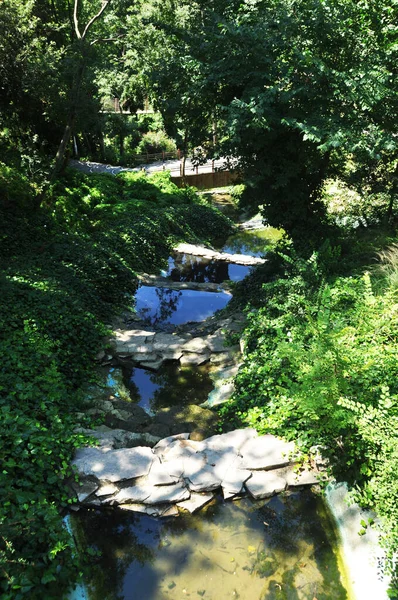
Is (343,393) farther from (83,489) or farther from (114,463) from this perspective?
(83,489)

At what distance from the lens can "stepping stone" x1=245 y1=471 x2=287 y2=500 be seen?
16.0ft

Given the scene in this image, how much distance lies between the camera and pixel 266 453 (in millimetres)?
5230

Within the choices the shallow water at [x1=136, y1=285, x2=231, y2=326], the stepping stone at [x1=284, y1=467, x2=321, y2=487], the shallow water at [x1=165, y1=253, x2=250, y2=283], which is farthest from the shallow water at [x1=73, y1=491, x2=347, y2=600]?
the shallow water at [x1=165, y1=253, x2=250, y2=283]

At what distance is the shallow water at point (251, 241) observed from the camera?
18.1 m

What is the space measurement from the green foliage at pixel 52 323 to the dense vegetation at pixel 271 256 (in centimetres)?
3

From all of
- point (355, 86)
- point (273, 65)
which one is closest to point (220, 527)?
point (355, 86)

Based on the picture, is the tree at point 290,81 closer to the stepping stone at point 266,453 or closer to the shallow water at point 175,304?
the shallow water at point 175,304

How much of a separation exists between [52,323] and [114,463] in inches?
141

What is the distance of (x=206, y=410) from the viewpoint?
6.91 meters

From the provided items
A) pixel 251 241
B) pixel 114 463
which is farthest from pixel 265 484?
pixel 251 241

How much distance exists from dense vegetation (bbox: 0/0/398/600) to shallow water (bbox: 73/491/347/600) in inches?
20.5

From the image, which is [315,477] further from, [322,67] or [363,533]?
[322,67]

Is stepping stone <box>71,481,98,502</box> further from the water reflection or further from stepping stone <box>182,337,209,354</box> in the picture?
stepping stone <box>182,337,209,354</box>

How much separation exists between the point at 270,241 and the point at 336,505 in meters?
15.3
